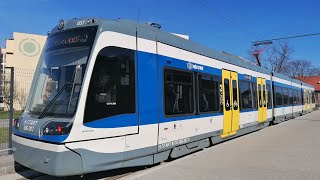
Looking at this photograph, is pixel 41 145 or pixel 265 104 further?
pixel 265 104

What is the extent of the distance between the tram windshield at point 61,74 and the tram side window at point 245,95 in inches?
343

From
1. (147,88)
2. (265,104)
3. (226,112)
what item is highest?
(147,88)

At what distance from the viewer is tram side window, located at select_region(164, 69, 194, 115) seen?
8719mm

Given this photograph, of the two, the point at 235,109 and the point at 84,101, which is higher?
the point at 84,101

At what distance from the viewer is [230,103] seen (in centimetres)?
1298

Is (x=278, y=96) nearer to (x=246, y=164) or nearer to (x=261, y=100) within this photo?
(x=261, y=100)

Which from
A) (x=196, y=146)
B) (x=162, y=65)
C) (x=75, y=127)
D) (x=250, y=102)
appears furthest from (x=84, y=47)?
(x=250, y=102)

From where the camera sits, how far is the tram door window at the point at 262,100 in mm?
17391

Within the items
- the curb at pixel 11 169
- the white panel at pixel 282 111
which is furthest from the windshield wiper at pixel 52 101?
the white panel at pixel 282 111

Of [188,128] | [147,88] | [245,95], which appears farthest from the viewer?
[245,95]

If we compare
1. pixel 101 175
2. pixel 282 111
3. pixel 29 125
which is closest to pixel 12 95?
pixel 29 125

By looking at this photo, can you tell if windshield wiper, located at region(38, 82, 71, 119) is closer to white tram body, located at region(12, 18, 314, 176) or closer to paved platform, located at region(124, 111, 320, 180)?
white tram body, located at region(12, 18, 314, 176)

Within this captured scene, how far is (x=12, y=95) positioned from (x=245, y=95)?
361 inches

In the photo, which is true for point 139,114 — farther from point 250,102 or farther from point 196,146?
point 250,102
